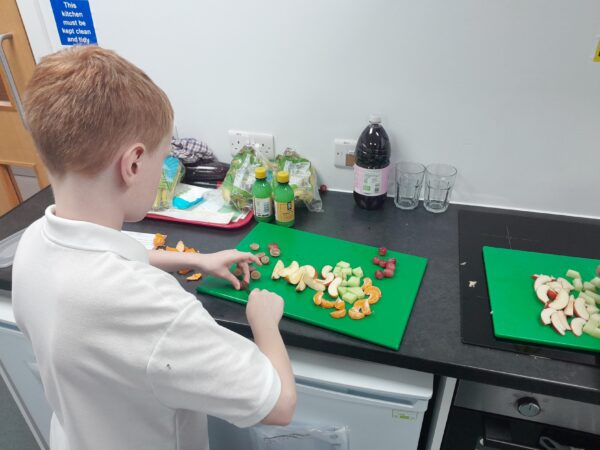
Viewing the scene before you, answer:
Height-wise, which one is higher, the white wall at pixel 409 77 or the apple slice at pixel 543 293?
the white wall at pixel 409 77

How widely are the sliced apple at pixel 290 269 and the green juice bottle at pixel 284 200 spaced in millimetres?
195

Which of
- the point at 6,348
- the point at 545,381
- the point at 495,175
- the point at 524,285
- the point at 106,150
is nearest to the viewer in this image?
the point at 106,150

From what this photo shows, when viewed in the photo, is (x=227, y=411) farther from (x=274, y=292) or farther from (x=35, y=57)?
(x=35, y=57)

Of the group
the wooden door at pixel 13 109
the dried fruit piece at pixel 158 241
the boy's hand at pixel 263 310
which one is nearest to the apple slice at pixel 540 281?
the boy's hand at pixel 263 310

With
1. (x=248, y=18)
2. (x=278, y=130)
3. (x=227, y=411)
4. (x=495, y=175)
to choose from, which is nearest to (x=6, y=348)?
(x=227, y=411)

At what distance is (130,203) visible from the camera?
617 millimetres

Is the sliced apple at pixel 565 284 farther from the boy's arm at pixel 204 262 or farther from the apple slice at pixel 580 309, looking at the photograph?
the boy's arm at pixel 204 262

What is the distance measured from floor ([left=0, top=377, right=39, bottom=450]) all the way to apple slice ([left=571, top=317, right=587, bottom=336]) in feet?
5.41

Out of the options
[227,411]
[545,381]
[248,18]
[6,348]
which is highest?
[248,18]

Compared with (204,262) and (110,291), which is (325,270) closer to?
(204,262)

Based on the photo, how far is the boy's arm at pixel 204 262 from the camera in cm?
93

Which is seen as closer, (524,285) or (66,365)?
(66,365)

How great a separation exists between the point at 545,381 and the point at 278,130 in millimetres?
938

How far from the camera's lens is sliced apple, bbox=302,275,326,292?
3.06 feet
